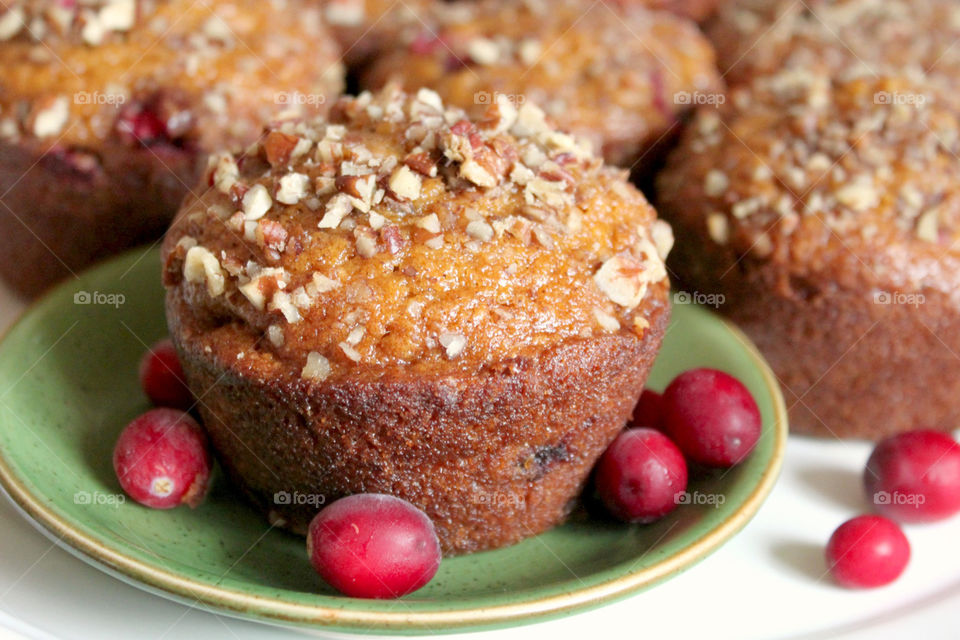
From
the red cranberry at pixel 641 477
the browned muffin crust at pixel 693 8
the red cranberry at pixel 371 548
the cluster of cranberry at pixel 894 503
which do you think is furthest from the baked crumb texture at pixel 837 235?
the red cranberry at pixel 371 548

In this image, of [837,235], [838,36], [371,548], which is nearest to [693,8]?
[838,36]

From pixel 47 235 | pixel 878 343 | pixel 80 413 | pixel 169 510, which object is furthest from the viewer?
pixel 47 235

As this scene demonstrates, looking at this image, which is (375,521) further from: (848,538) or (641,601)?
(848,538)

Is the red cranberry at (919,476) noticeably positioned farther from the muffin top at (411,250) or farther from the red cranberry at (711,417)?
the muffin top at (411,250)

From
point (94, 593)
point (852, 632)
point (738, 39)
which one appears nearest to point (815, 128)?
point (738, 39)

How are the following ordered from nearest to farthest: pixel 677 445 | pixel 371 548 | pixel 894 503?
→ 1. pixel 371 548
2. pixel 677 445
3. pixel 894 503

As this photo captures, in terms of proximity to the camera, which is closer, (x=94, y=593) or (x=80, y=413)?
(x=94, y=593)

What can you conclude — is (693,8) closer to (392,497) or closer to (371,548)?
(392,497)
